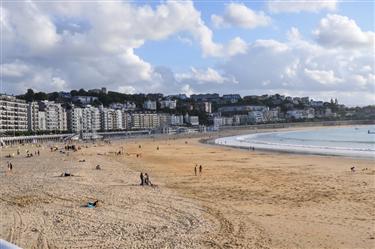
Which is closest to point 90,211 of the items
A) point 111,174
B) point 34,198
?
point 34,198

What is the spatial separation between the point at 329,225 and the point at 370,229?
1098 millimetres

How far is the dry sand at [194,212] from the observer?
11359mm

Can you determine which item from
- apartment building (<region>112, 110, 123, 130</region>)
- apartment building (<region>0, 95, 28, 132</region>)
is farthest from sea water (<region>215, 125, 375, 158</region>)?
apartment building (<region>112, 110, 123, 130</region>)

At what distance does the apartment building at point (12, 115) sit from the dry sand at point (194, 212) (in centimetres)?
9163

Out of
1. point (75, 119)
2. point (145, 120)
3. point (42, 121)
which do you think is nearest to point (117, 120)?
point (145, 120)

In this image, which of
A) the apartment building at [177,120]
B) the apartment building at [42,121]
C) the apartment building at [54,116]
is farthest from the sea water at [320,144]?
the apartment building at [177,120]

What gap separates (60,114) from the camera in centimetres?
13612

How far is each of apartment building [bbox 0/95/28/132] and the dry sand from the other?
301ft

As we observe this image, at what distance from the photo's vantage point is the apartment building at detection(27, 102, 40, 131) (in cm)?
12381

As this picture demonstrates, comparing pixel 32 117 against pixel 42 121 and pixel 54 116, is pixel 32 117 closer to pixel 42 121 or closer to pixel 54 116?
pixel 42 121

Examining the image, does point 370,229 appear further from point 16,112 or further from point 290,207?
point 16,112

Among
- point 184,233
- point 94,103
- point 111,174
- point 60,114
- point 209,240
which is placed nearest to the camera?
point 209,240

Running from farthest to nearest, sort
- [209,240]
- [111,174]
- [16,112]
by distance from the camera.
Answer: [16,112] → [111,174] → [209,240]

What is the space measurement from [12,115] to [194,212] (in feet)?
359
